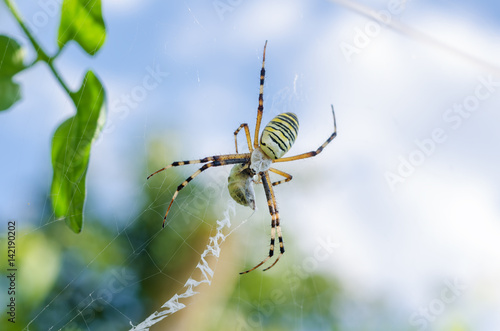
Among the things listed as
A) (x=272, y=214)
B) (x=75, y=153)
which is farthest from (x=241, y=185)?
(x=75, y=153)

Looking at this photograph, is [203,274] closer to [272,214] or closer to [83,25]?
[272,214]

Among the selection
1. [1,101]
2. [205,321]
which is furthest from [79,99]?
[205,321]

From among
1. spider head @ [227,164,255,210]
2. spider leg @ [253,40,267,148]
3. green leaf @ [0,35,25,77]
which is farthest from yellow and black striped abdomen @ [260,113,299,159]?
green leaf @ [0,35,25,77]

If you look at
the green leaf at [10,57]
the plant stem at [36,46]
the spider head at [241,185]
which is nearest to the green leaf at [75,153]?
the plant stem at [36,46]

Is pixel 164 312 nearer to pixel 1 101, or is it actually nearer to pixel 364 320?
pixel 1 101

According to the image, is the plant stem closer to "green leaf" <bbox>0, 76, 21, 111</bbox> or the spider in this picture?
"green leaf" <bbox>0, 76, 21, 111</bbox>
